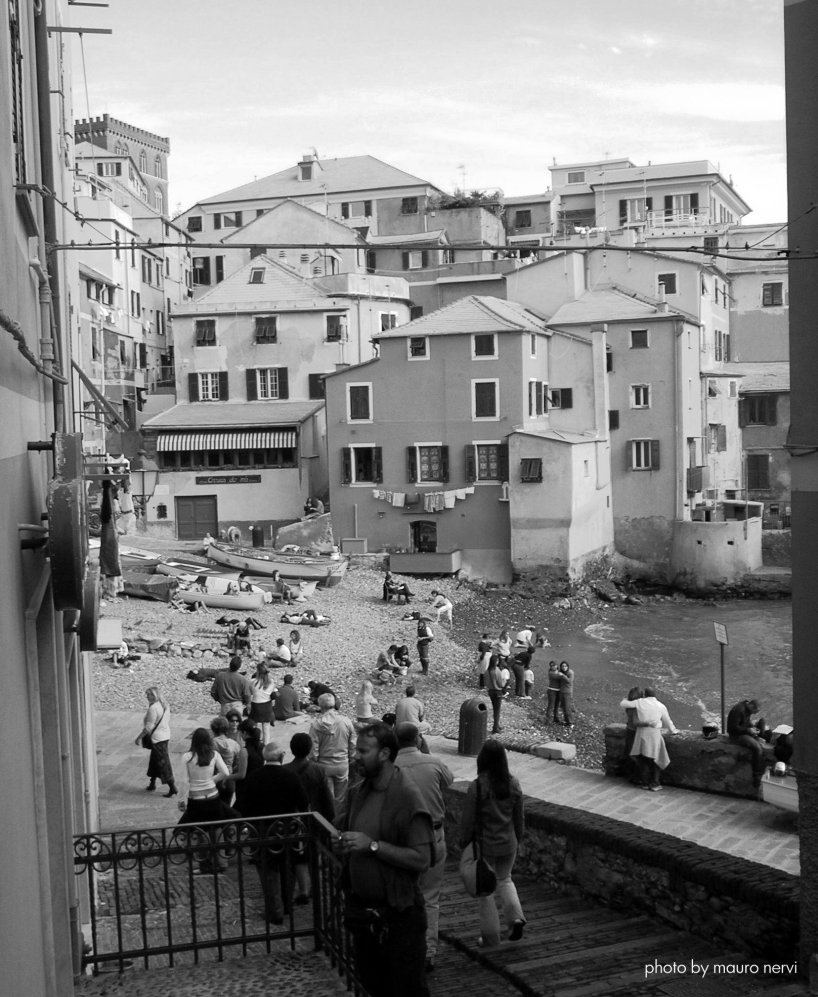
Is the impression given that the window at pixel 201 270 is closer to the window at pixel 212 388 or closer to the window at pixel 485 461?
the window at pixel 212 388

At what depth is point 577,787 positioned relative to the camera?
13008 mm

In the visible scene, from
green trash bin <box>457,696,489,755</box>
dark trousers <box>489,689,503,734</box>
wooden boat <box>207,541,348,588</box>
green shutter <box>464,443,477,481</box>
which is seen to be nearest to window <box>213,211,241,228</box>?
green shutter <box>464,443,477,481</box>

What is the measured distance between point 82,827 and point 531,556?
35.2m

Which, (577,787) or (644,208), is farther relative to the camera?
(644,208)

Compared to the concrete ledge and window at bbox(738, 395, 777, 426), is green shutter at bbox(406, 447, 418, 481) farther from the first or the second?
the concrete ledge

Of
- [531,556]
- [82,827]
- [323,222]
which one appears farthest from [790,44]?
[323,222]

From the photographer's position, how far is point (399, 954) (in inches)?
239

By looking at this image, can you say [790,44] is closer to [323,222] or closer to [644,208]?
[323,222]

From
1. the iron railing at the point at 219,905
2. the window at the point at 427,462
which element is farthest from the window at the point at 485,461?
the iron railing at the point at 219,905

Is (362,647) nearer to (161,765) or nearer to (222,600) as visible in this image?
(222,600)

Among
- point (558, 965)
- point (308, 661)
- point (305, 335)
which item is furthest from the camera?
point (305, 335)

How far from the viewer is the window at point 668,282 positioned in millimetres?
52500

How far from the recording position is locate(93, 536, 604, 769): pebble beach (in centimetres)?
2519

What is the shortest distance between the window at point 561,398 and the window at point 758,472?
13.2 metres
